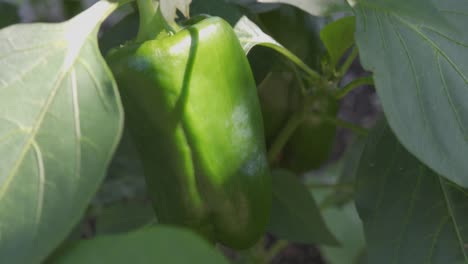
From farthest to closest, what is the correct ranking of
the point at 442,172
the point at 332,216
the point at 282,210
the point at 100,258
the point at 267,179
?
the point at 332,216, the point at 282,210, the point at 267,179, the point at 442,172, the point at 100,258

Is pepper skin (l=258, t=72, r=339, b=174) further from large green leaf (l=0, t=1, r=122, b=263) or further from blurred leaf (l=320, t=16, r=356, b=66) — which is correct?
large green leaf (l=0, t=1, r=122, b=263)

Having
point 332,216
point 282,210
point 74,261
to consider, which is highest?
point 74,261

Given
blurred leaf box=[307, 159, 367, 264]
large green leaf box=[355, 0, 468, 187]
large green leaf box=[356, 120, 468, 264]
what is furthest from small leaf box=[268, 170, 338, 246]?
blurred leaf box=[307, 159, 367, 264]

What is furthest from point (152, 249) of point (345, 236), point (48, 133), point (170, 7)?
point (345, 236)

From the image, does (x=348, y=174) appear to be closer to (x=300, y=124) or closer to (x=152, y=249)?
(x=300, y=124)

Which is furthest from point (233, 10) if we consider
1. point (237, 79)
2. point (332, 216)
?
point (332, 216)

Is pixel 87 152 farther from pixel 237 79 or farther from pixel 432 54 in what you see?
pixel 432 54

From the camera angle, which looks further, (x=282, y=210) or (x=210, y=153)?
(x=282, y=210)

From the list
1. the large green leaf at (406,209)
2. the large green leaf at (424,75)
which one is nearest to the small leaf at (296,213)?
the large green leaf at (406,209)
